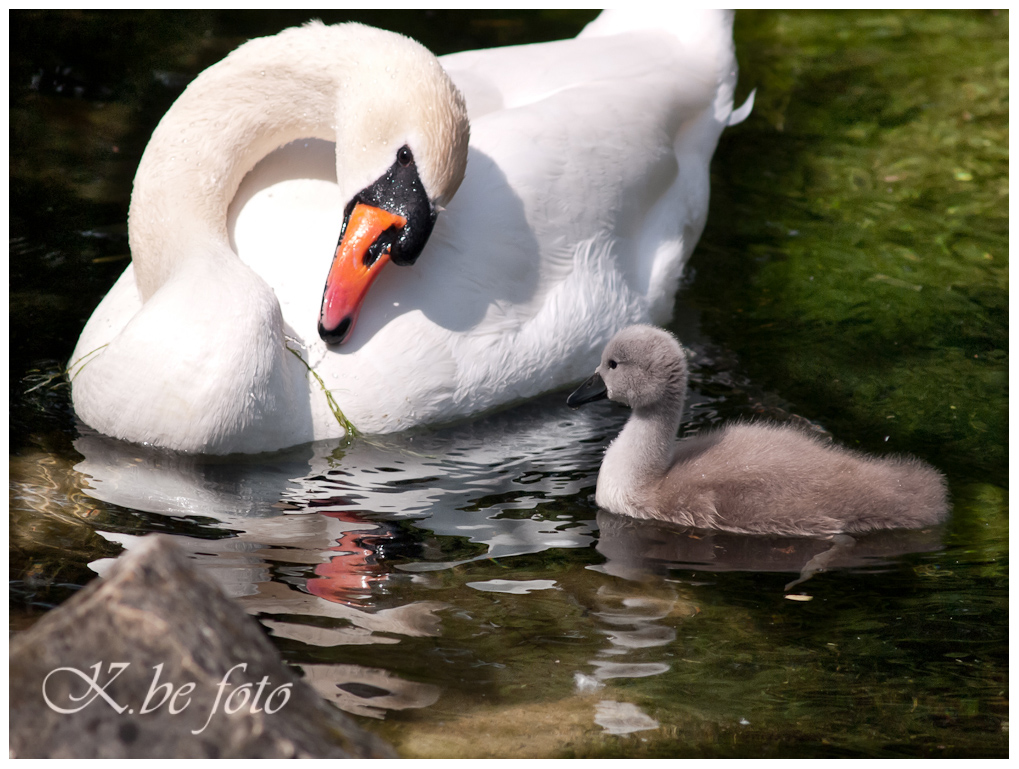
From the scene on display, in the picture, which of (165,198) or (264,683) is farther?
(165,198)

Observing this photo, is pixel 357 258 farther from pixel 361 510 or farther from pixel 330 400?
pixel 361 510

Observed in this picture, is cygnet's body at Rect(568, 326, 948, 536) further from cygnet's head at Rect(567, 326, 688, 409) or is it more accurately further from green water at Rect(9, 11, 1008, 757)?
green water at Rect(9, 11, 1008, 757)

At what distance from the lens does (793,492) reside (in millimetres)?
4797

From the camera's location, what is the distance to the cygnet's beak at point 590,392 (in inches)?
204

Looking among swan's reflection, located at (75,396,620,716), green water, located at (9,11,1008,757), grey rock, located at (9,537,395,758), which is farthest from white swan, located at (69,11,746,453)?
grey rock, located at (9,537,395,758)

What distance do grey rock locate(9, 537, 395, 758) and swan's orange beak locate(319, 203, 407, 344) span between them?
84.7 inches

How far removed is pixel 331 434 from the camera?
5188 millimetres

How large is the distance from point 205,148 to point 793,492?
2943mm

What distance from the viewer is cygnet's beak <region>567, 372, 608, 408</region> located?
517 centimetres

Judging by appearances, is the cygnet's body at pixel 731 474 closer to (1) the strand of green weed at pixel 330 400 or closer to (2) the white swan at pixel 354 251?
(2) the white swan at pixel 354 251

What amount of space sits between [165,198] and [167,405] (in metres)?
0.99

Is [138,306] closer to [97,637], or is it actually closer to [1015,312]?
[97,637]

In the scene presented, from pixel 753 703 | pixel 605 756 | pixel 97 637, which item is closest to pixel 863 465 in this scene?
pixel 753 703

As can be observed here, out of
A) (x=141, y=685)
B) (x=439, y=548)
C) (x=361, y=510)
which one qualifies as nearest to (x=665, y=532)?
(x=439, y=548)
